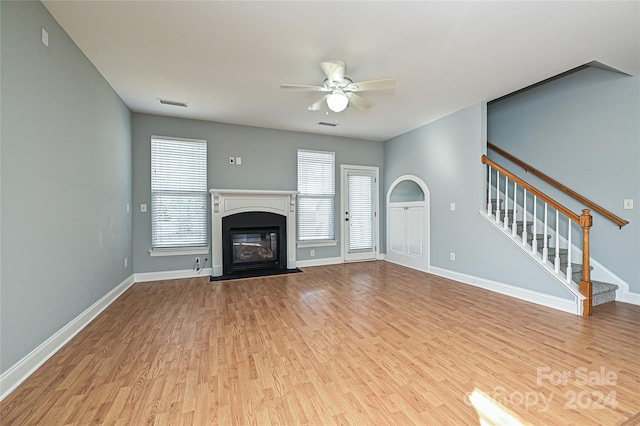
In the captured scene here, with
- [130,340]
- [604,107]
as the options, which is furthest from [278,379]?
[604,107]

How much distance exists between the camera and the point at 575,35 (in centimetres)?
243

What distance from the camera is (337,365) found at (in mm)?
1981

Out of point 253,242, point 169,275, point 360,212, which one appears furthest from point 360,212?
point 169,275

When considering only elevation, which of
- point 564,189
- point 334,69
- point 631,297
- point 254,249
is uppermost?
point 334,69

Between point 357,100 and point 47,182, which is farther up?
point 357,100

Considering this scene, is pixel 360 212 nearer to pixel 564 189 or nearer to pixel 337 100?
pixel 564 189

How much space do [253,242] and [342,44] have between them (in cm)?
358

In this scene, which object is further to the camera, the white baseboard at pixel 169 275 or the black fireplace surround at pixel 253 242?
the black fireplace surround at pixel 253 242

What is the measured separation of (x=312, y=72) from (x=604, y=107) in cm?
387

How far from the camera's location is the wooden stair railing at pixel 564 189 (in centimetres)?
331

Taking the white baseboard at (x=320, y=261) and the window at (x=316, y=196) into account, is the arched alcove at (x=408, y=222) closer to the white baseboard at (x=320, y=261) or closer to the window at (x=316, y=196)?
the white baseboard at (x=320, y=261)

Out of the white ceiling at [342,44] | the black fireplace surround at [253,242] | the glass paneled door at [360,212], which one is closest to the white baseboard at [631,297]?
the white ceiling at [342,44]

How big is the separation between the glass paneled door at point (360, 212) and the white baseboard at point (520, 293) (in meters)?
1.84

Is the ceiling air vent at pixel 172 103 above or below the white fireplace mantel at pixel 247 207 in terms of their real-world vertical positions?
above
